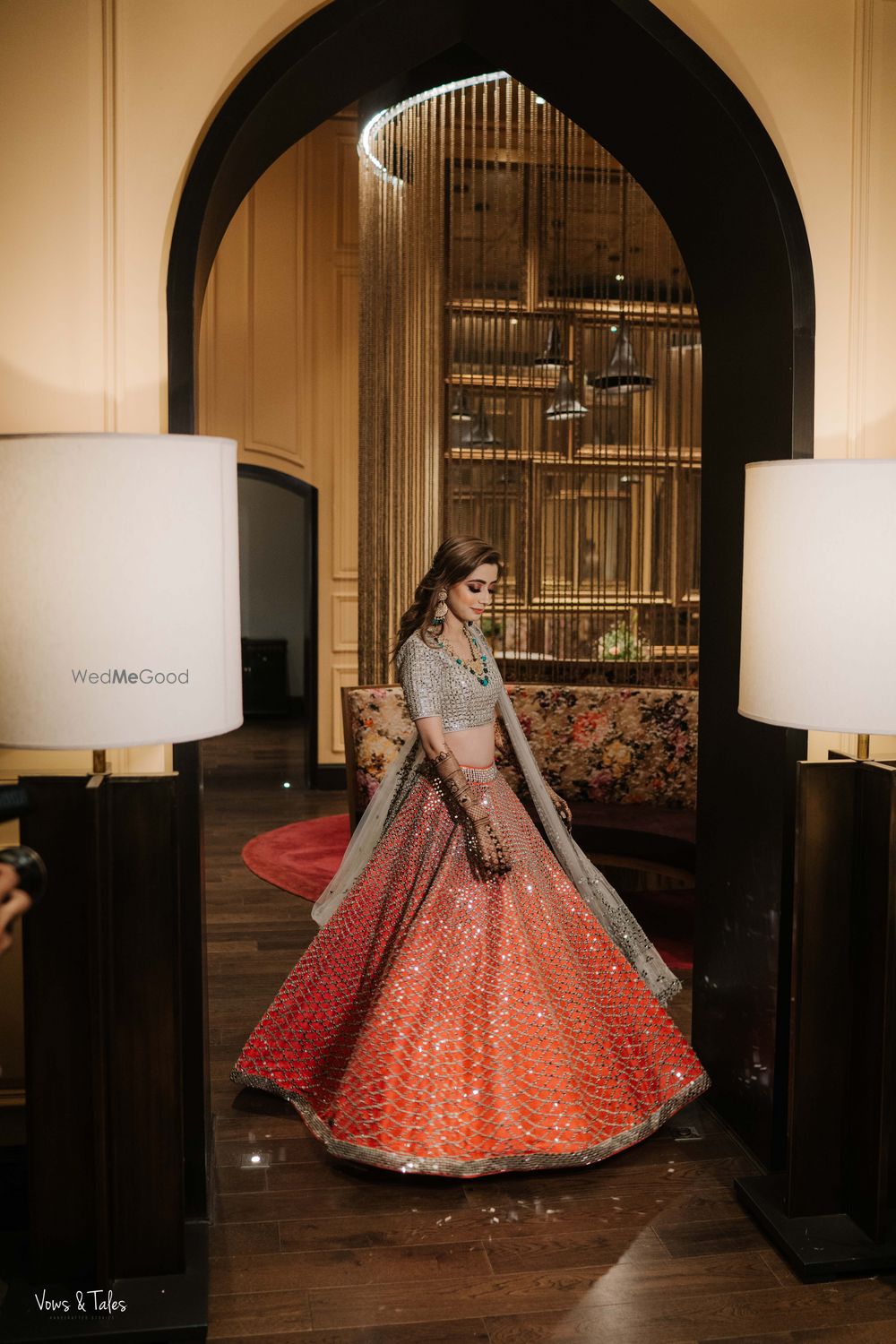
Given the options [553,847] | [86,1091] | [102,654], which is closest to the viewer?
[102,654]

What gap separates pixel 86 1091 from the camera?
2346 millimetres

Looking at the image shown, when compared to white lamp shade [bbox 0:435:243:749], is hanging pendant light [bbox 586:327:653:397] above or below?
above

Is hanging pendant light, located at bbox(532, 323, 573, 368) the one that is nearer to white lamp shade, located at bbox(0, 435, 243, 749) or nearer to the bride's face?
the bride's face

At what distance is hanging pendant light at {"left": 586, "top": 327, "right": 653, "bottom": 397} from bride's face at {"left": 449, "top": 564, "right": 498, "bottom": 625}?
9.64ft

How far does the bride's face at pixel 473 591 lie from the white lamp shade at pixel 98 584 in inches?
56.7

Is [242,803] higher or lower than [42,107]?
lower

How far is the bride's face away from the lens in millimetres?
3420

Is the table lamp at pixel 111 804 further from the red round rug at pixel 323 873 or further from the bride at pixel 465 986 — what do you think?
the red round rug at pixel 323 873

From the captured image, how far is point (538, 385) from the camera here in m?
6.06

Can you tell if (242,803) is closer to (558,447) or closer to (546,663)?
(546,663)

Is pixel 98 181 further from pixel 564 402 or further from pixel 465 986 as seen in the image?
pixel 564 402

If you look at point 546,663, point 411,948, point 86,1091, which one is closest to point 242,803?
point 546,663

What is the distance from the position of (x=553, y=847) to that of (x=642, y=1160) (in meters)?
1.04

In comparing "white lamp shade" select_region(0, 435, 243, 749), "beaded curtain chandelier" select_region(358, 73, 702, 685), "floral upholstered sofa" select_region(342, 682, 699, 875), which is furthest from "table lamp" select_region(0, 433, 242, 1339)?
"beaded curtain chandelier" select_region(358, 73, 702, 685)
